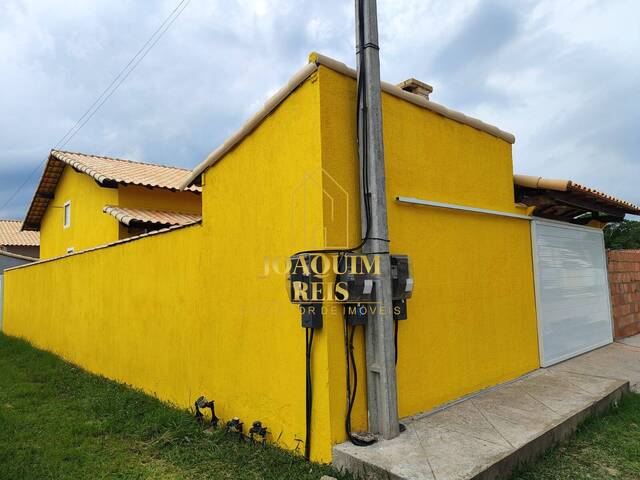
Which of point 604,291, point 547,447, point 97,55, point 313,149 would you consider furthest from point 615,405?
point 97,55

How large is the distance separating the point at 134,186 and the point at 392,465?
10.4m

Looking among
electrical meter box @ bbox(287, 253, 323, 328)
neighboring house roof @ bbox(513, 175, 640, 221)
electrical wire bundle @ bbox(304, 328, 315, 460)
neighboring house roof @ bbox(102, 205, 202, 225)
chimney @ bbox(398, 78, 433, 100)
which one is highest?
chimney @ bbox(398, 78, 433, 100)

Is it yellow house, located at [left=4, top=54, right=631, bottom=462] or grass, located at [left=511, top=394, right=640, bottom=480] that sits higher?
yellow house, located at [left=4, top=54, right=631, bottom=462]

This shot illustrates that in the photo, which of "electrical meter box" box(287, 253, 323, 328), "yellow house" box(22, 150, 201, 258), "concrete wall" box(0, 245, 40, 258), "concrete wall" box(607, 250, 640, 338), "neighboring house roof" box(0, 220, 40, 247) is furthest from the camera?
"neighboring house roof" box(0, 220, 40, 247)

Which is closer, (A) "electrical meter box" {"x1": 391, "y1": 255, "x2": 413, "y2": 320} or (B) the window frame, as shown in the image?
(A) "electrical meter box" {"x1": 391, "y1": 255, "x2": 413, "y2": 320}

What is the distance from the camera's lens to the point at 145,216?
421 inches

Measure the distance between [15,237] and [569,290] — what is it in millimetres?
26425

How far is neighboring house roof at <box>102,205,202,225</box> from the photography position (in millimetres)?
10125

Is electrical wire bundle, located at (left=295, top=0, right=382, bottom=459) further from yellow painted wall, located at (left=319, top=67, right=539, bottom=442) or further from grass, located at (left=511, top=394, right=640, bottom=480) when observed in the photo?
grass, located at (left=511, top=394, right=640, bottom=480)

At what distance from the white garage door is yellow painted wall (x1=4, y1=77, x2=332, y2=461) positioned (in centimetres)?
385

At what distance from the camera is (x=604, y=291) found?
8.09m

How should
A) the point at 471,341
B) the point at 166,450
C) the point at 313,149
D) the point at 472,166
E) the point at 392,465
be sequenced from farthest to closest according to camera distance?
the point at 472,166 → the point at 471,341 → the point at 166,450 → the point at 313,149 → the point at 392,465

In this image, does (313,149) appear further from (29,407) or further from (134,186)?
(134,186)

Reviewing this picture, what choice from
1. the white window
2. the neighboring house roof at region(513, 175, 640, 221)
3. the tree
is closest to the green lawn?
the neighboring house roof at region(513, 175, 640, 221)
